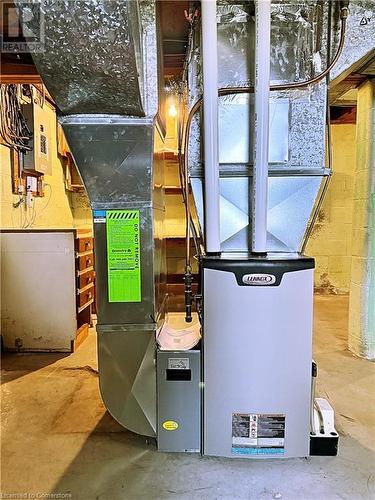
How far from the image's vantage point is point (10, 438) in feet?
6.48

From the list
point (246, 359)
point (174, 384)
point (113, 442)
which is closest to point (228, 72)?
point (246, 359)

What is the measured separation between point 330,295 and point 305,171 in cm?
424

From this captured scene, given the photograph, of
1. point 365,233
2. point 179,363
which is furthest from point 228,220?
point 365,233

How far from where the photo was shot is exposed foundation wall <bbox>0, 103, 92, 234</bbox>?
11.1 feet

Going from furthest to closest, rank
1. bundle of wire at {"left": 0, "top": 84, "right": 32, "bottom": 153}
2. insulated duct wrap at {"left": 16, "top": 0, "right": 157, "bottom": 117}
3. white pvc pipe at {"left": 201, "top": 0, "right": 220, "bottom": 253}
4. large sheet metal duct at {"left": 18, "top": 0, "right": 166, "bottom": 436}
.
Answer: bundle of wire at {"left": 0, "top": 84, "right": 32, "bottom": 153} < white pvc pipe at {"left": 201, "top": 0, "right": 220, "bottom": 253} < large sheet metal duct at {"left": 18, "top": 0, "right": 166, "bottom": 436} < insulated duct wrap at {"left": 16, "top": 0, "right": 157, "bottom": 117}

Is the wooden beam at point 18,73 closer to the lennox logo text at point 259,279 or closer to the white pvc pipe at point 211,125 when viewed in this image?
the white pvc pipe at point 211,125

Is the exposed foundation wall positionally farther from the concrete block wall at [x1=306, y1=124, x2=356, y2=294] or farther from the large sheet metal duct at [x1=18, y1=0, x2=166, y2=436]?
the concrete block wall at [x1=306, y1=124, x2=356, y2=294]

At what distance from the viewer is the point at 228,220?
1.91 meters

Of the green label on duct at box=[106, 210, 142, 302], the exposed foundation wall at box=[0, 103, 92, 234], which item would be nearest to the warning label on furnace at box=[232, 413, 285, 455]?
the green label on duct at box=[106, 210, 142, 302]

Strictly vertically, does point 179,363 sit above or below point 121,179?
below

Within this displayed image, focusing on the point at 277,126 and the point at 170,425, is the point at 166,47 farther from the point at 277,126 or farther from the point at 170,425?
the point at 170,425

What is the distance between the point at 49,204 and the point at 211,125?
327 cm

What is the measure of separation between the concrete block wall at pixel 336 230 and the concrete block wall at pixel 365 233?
7.92ft

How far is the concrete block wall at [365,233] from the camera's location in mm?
3086
